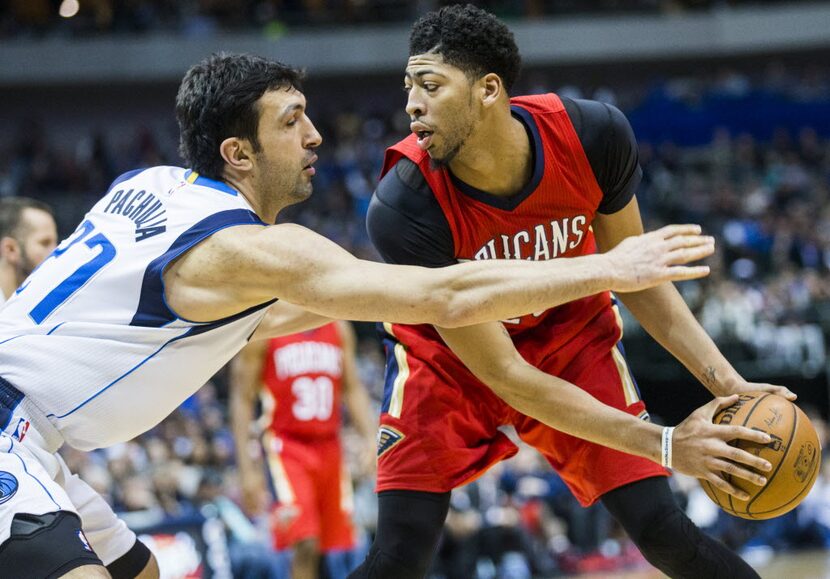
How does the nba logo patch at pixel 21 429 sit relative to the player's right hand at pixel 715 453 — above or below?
above

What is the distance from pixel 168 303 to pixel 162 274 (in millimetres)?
92

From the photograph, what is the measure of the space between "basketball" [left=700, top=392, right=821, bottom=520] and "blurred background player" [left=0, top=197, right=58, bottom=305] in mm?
2784

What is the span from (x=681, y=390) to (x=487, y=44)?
30.9ft

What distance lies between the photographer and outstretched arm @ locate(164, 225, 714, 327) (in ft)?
10.4

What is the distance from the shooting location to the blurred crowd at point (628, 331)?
9.09 m

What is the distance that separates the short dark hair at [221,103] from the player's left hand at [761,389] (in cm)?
194

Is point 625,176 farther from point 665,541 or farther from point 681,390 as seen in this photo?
point 681,390

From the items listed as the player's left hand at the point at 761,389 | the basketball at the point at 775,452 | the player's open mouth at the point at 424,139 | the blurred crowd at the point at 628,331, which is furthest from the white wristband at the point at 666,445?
the blurred crowd at the point at 628,331

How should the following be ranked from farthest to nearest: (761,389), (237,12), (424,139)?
(237,12) → (424,139) → (761,389)

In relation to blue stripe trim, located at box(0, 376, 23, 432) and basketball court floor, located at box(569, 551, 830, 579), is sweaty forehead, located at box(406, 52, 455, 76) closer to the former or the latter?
blue stripe trim, located at box(0, 376, 23, 432)

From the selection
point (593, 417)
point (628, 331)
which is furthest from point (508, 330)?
point (628, 331)

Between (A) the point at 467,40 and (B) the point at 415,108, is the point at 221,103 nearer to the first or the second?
(B) the point at 415,108

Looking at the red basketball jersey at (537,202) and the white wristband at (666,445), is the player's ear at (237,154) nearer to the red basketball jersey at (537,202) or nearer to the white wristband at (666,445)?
the red basketball jersey at (537,202)

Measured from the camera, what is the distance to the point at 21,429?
3.24 meters
